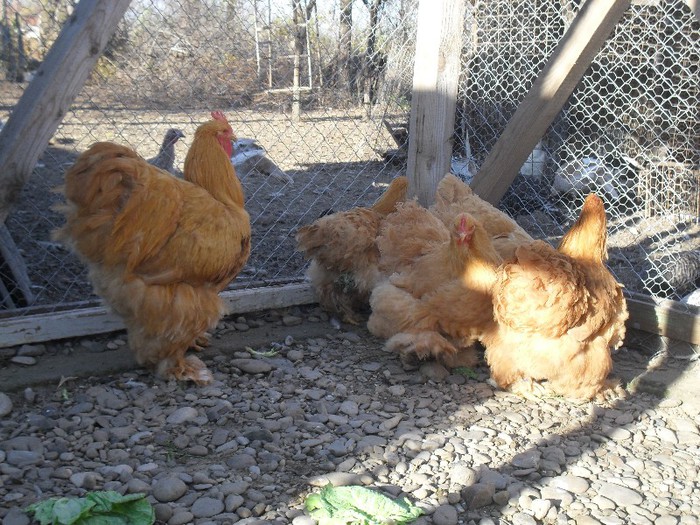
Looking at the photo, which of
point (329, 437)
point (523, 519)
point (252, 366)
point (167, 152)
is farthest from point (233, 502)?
point (167, 152)

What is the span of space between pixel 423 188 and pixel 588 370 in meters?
1.74

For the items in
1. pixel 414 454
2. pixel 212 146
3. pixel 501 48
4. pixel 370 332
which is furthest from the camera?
pixel 501 48

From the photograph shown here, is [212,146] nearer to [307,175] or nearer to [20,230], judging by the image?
[20,230]

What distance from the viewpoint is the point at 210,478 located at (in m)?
2.66

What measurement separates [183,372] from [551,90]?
113 inches

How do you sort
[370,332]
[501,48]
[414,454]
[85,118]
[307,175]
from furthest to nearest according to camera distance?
[307,175] → [501,48] → [370,332] → [85,118] → [414,454]

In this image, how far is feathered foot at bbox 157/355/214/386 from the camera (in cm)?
354

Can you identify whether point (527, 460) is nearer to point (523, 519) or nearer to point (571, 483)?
point (571, 483)

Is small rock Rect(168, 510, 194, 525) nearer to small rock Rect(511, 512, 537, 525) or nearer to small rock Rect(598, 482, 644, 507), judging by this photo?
small rock Rect(511, 512, 537, 525)

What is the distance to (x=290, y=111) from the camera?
4.47 metres

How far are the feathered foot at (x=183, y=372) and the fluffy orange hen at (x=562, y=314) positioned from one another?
165 cm

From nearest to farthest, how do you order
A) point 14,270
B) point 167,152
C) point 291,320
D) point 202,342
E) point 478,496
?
point 478,496 < point 14,270 < point 202,342 < point 291,320 < point 167,152

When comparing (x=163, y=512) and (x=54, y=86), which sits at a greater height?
(x=54, y=86)

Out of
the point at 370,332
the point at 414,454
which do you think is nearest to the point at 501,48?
the point at 370,332
